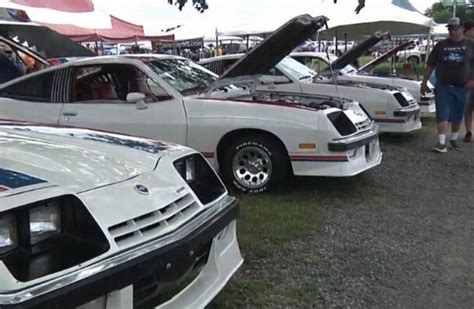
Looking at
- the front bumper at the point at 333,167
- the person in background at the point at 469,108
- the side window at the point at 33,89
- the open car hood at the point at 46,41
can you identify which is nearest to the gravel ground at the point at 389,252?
Answer: the front bumper at the point at 333,167

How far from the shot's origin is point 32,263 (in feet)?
7.22

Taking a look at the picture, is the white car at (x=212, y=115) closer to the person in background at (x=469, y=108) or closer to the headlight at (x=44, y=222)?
the person in background at (x=469, y=108)

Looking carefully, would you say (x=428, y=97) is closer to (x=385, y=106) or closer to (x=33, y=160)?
(x=385, y=106)

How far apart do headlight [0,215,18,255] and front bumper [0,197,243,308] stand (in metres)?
0.20

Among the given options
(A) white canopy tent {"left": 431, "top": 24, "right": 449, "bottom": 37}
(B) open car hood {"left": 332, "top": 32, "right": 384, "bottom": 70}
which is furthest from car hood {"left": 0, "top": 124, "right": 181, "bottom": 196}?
(A) white canopy tent {"left": 431, "top": 24, "right": 449, "bottom": 37}

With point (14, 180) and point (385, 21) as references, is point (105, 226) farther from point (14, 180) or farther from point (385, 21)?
point (385, 21)

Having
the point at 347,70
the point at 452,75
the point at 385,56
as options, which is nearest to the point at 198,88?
the point at 452,75

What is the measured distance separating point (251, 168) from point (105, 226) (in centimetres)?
363

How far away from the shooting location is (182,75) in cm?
652

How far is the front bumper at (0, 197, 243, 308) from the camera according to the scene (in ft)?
6.93

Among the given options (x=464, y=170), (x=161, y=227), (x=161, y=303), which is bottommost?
(x=464, y=170)

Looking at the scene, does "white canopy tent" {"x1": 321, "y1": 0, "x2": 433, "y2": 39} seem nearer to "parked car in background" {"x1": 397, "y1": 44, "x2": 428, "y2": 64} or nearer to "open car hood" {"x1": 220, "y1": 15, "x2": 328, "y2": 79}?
"open car hood" {"x1": 220, "y1": 15, "x2": 328, "y2": 79}

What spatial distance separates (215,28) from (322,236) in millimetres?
11182

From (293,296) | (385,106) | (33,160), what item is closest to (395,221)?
(293,296)
